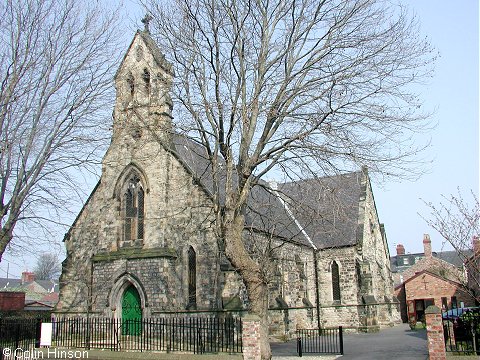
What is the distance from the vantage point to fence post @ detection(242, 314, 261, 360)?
12.9m

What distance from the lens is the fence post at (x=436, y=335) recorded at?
43.5ft

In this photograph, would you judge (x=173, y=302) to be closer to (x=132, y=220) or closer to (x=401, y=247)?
(x=132, y=220)

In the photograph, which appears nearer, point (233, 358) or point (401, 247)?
point (233, 358)

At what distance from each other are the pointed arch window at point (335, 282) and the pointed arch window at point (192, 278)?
1221cm

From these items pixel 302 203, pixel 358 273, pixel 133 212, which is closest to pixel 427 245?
pixel 358 273

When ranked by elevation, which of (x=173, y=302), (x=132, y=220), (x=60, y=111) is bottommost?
(x=173, y=302)

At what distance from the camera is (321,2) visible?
1452 cm

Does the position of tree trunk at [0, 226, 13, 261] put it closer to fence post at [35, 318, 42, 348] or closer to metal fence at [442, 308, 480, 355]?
fence post at [35, 318, 42, 348]

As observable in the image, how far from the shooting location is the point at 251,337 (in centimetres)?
1291

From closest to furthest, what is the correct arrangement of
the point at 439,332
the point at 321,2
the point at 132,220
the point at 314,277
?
the point at 439,332 → the point at 321,2 → the point at 132,220 → the point at 314,277

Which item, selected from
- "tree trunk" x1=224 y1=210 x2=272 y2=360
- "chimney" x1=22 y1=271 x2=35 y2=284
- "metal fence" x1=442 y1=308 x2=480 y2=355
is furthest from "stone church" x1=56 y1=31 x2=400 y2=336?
"chimney" x1=22 y1=271 x2=35 y2=284

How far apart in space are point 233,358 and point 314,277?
1737 centimetres

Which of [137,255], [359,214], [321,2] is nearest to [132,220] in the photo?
[137,255]

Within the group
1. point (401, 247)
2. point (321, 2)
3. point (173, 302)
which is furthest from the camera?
point (401, 247)
